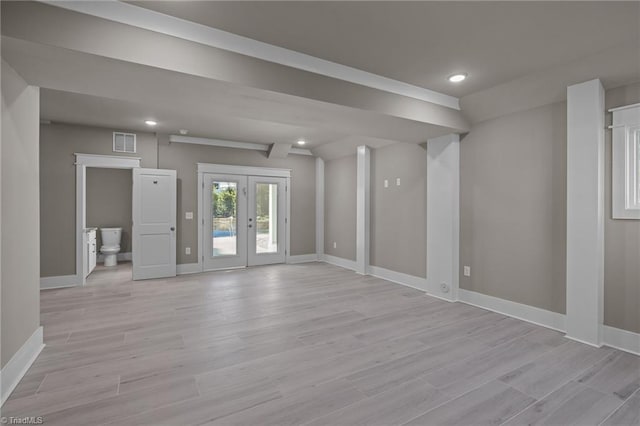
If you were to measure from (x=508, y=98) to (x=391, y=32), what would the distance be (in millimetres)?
1939

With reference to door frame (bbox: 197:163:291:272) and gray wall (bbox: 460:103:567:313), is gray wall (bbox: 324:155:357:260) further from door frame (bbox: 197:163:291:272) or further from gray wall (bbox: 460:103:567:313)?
gray wall (bbox: 460:103:567:313)

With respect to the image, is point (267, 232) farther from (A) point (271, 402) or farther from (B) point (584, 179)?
(B) point (584, 179)

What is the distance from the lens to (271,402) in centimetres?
208

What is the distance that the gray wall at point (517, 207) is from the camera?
3.41 metres

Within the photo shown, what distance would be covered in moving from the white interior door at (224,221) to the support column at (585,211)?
18.2 feet

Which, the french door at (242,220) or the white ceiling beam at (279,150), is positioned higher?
the white ceiling beam at (279,150)

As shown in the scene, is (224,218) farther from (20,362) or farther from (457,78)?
(457,78)

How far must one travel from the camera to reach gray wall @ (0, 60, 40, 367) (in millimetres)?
2205

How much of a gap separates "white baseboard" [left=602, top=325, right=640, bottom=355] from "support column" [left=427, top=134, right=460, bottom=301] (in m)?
1.63

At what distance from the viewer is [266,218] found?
711 cm

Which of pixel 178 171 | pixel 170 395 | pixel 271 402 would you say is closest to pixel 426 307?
pixel 271 402

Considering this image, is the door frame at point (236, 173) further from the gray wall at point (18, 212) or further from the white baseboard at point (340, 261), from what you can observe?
the gray wall at point (18, 212)

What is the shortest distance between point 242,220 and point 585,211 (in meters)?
5.69

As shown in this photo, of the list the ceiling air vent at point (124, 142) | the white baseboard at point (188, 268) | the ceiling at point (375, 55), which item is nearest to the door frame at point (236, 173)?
the white baseboard at point (188, 268)
